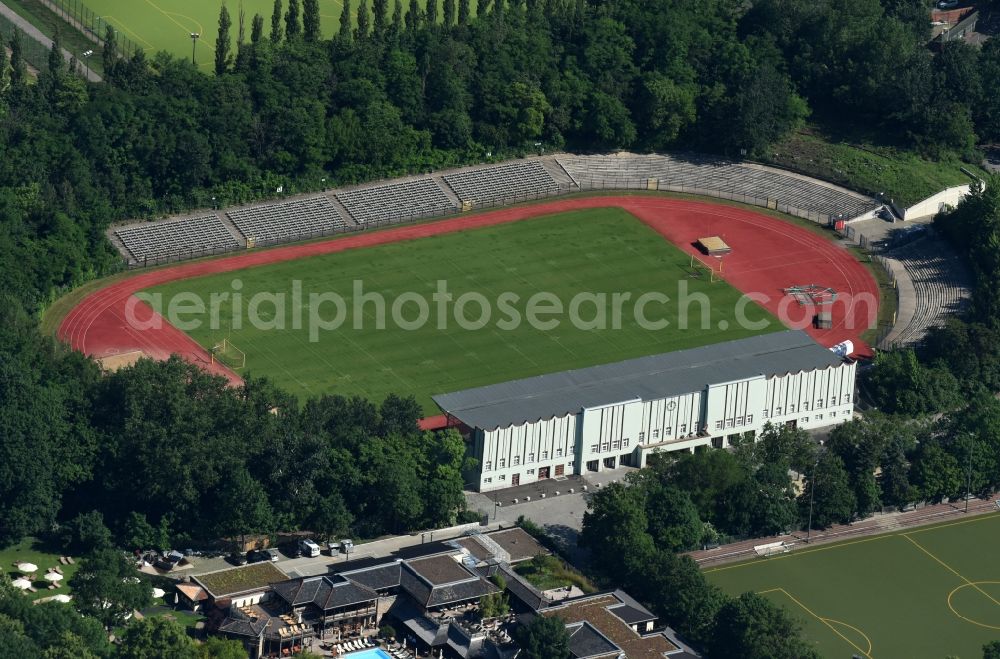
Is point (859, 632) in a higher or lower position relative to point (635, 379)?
lower

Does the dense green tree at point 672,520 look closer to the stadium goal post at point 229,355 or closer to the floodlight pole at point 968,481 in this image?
the floodlight pole at point 968,481

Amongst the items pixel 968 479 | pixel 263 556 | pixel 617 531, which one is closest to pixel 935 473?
pixel 968 479

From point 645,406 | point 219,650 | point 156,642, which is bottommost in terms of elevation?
point 219,650

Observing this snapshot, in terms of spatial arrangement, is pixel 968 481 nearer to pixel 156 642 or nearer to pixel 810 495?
pixel 810 495

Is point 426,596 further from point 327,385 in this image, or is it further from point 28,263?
point 28,263

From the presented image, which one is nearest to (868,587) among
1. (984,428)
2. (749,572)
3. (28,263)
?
(749,572)

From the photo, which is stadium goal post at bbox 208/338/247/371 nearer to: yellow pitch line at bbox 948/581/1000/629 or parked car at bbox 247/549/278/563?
parked car at bbox 247/549/278/563

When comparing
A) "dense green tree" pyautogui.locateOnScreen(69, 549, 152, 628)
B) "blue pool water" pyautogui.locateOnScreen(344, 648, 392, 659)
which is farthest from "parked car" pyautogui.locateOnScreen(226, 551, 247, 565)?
"blue pool water" pyautogui.locateOnScreen(344, 648, 392, 659)

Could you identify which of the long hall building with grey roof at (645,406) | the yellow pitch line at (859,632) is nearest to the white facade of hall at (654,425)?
the long hall building with grey roof at (645,406)
